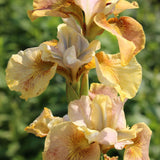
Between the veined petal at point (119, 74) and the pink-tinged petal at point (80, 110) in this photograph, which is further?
the pink-tinged petal at point (80, 110)

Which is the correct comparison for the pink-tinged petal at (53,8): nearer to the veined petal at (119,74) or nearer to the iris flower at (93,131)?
the veined petal at (119,74)

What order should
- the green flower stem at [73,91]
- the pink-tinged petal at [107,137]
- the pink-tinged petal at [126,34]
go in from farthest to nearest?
the green flower stem at [73,91]
the pink-tinged petal at [107,137]
the pink-tinged petal at [126,34]

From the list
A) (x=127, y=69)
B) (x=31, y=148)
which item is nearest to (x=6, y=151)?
(x=31, y=148)

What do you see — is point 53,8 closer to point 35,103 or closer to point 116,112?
point 116,112

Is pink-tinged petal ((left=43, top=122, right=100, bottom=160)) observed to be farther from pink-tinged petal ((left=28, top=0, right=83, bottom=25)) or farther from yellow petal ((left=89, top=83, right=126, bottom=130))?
pink-tinged petal ((left=28, top=0, right=83, bottom=25))

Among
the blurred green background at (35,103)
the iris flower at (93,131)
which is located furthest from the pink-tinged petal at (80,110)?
the blurred green background at (35,103)

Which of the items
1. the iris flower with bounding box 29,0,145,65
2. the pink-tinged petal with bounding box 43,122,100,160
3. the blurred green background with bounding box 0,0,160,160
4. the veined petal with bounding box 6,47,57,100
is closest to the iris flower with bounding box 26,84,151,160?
the pink-tinged petal with bounding box 43,122,100,160

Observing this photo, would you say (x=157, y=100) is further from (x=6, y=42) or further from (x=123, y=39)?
(x=123, y=39)
